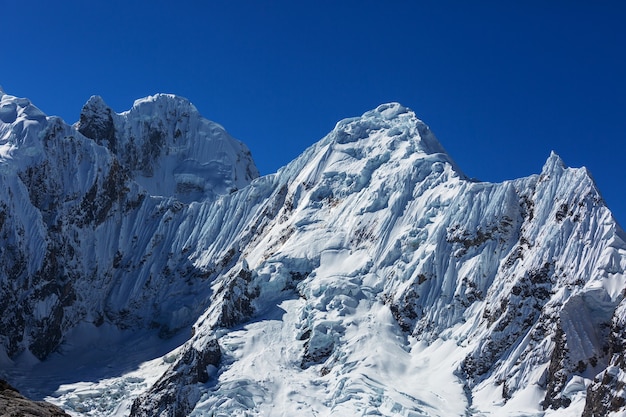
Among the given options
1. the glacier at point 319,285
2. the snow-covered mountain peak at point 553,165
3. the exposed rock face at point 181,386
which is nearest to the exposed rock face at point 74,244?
the glacier at point 319,285

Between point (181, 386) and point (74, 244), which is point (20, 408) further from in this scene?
point (74, 244)

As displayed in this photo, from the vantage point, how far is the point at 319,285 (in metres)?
130

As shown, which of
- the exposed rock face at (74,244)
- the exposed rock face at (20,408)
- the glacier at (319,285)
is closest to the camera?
the exposed rock face at (20,408)

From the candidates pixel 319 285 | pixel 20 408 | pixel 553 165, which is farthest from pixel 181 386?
pixel 20 408

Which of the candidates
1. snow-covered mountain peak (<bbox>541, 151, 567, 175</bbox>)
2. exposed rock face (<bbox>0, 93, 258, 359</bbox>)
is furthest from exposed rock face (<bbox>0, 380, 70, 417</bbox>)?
exposed rock face (<bbox>0, 93, 258, 359</bbox>)

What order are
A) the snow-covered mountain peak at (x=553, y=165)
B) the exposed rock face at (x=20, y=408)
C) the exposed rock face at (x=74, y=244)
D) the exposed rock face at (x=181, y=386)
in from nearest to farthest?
the exposed rock face at (x=20, y=408)
the exposed rock face at (x=181, y=386)
the snow-covered mountain peak at (x=553, y=165)
the exposed rock face at (x=74, y=244)

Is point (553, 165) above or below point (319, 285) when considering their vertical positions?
above

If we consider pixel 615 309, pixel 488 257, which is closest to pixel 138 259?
→ pixel 488 257

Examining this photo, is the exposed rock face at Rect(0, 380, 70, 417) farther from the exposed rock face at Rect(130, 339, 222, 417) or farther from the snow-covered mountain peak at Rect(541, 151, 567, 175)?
the snow-covered mountain peak at Rect(541, 151, 567, 175)

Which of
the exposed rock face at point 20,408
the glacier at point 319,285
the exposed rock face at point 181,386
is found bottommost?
the exposed rock face at point 20,408

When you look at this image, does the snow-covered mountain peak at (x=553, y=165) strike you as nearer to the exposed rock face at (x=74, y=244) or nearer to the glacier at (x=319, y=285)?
the glacier at (x=319, y=285)

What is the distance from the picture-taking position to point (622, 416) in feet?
285

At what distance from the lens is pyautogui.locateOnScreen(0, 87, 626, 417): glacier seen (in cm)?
10662

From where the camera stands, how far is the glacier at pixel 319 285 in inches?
4198
